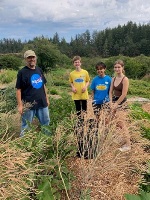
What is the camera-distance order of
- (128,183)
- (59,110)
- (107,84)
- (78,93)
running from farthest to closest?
(59,110) < (78,93) < (107,84) < (128,183)

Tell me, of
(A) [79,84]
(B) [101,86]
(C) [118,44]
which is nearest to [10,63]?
(A) [79,84]

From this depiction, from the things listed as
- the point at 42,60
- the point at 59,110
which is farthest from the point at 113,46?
the point at 59,110

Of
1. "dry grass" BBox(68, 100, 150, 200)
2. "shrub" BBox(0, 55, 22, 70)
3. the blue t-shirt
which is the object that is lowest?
"shrub" BBox(0, 55, 22, 70)

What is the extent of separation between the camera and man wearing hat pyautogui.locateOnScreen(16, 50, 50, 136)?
13.9 feet

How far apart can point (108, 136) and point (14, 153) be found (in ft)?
3.69

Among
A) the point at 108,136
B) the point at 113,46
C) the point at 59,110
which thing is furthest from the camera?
the point at 113,46

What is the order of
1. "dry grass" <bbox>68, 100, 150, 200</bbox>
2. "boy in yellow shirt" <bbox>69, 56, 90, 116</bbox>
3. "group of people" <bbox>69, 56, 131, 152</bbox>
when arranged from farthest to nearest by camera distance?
"boy in yellow shirt" <bbox>69, 56, 90, 116</bbox>
"group of people" <bbox>69, 56, 131, 152</bbox>
"dry grass" <bbox>68, 100, 150, 200</bbox>

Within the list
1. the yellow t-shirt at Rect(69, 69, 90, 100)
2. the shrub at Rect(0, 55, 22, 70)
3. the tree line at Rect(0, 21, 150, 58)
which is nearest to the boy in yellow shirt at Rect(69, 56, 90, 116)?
the yellow t-shirt at Rect(69, 69, 90, 100)

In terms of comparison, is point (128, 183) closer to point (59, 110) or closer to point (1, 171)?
point (1, 171)

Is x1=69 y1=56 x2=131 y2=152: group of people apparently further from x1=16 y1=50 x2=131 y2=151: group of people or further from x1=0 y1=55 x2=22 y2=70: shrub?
x1=0 y1=55 x2=22 y2=70: shrub

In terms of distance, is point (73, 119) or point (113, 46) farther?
point (113, 46)

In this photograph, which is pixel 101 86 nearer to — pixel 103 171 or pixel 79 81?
pixel 79 81

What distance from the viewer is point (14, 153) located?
1607 millimetres

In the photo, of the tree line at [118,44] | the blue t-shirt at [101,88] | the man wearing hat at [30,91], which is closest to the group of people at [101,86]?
the blue t-shirt at [101,88]
